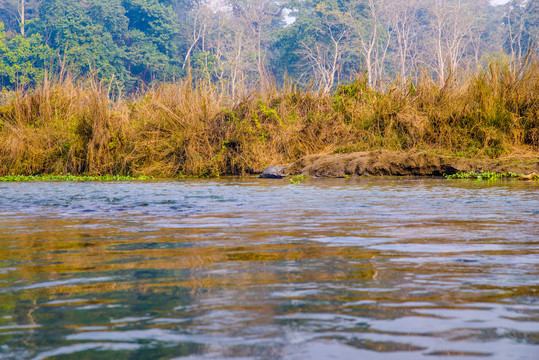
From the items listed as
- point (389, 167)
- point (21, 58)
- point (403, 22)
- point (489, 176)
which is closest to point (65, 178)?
point (389, 167)

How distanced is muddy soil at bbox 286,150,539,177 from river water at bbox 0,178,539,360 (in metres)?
6.79

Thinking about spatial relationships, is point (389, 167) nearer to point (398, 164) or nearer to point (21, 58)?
point (398, 164)

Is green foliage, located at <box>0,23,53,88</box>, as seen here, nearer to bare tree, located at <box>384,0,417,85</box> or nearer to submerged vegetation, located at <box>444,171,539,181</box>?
bare tree, located at <box>384,0,417,85</box>

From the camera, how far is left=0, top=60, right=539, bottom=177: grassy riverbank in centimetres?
1418

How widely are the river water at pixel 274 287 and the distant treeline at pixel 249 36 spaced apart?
38300 millimetres

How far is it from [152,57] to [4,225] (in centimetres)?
4269

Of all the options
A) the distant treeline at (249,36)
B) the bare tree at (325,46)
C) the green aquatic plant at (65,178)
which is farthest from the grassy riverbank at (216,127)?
the bare tree at (325,46)

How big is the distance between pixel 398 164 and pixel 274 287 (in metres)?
10.7

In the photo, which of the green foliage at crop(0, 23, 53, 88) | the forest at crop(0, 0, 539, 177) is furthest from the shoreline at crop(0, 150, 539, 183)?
the green foliage at crop(0, 23, 53, 88)

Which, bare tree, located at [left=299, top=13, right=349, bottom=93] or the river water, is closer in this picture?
the river water

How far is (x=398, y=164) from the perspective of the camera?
509 inches

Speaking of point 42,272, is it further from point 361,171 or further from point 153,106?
point 153,106

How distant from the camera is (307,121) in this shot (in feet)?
51.9

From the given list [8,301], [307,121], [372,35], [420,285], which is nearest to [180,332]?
[8,301]
